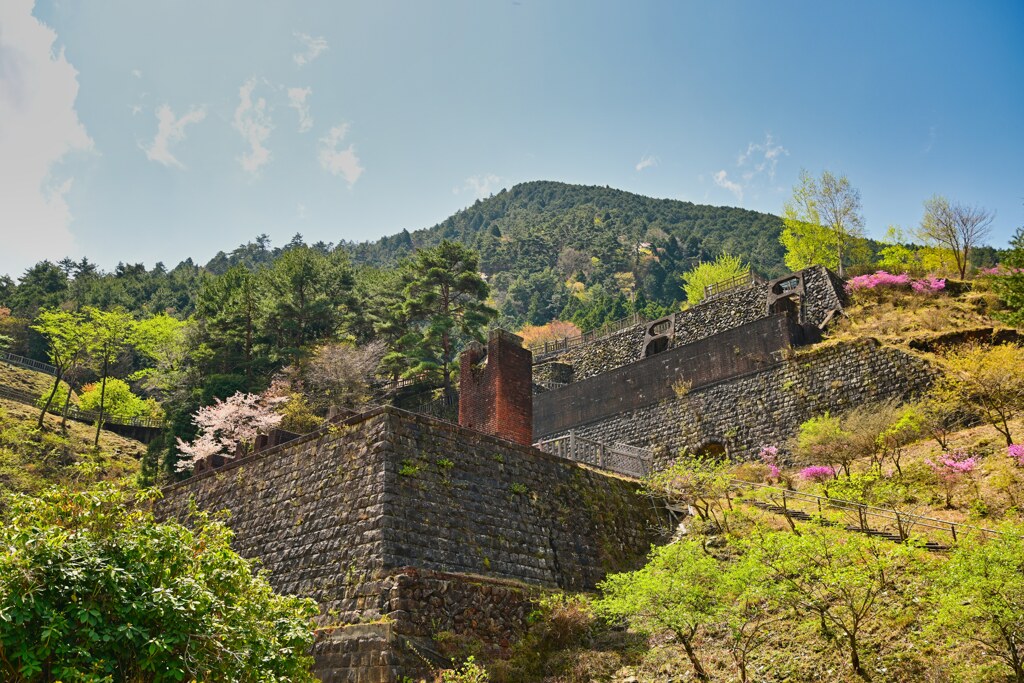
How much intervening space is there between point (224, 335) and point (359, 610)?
98.1 feet

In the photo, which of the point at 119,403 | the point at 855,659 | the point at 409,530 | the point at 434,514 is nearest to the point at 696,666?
the point at 855,659

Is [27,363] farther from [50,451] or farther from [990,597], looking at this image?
[990,597]

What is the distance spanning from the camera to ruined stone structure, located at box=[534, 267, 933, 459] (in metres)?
22.0

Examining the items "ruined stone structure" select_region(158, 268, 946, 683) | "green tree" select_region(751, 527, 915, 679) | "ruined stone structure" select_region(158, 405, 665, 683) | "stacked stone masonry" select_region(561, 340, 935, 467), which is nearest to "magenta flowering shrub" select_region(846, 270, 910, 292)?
"stacked stone masonry" select_region(561, 340, 935, 467)

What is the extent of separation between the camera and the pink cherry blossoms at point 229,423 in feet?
98.7

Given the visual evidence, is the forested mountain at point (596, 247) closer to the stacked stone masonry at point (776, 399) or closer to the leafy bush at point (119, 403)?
the leafy bush at point (119, 403)

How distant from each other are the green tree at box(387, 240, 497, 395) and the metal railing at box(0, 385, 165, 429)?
16.2 m

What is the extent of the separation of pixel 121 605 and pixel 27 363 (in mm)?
52254

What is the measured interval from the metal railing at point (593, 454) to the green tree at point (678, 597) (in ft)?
18.3

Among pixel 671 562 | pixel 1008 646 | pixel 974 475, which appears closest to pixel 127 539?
pixel 671 562

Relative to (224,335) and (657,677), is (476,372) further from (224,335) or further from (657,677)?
(224,335)

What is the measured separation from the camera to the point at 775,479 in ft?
61.0

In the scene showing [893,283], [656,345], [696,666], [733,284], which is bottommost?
[696,666]

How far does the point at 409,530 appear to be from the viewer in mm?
11578
